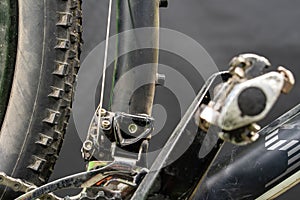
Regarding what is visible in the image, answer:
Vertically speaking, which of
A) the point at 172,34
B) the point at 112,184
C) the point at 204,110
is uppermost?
the point at 172,34

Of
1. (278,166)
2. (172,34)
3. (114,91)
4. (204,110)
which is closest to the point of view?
(204,110)

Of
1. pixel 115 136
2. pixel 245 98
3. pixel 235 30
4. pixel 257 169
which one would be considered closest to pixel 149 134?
pixel 115 136

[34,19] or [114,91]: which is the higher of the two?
[34,19]

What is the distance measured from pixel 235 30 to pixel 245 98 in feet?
2.61

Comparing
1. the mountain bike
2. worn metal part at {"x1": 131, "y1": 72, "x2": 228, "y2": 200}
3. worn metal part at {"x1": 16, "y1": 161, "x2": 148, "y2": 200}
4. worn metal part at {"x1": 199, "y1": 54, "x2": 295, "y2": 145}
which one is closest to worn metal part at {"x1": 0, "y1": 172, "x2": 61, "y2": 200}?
the mountain bike

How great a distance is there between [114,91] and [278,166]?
28 centimetres

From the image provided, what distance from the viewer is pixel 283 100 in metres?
1.37

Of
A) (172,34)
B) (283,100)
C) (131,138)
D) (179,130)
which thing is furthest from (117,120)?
(283,100)

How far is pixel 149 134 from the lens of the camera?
0.93 m

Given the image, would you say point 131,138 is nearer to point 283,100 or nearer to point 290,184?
point 290,184

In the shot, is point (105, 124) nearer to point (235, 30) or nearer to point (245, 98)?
point (245, 98)

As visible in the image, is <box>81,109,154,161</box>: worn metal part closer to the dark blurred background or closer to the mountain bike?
the mountain bike

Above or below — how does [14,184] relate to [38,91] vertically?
below

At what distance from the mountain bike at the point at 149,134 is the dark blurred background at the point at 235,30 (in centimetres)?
34
